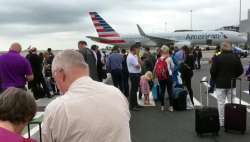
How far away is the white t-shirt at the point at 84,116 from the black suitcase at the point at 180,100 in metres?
8.69

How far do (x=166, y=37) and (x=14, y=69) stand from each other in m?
51.2

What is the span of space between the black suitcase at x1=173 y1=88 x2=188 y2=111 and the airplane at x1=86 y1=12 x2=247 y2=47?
137 ft

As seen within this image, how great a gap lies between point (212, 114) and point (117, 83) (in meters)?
6.37

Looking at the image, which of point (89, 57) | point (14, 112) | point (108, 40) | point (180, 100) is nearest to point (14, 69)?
point (89, 57)

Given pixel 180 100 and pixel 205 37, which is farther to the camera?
pixel 205 37

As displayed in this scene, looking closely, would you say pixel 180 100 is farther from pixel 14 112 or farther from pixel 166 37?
pixel 166 37

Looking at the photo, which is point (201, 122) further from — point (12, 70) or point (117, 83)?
point (117, 83)

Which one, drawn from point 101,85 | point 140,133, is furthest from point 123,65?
point 101,85

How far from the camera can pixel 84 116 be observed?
9.80 feet

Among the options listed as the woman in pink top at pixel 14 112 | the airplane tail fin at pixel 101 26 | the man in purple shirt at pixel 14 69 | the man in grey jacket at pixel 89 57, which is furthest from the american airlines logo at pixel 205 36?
the woman in pink top at pixel 14 112

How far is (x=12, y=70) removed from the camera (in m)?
8.44

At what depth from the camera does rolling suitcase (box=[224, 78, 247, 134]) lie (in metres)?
8.68

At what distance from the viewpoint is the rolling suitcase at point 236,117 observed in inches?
342

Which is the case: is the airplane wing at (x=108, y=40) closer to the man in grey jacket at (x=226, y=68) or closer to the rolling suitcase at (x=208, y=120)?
the man in grey jacket at (x=226, y=68)
